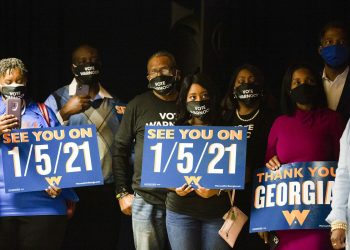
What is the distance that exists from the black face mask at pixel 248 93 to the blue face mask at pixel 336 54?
428 millimetres

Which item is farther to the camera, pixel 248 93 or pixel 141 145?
pixel 141 145

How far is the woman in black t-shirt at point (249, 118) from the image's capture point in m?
4.27

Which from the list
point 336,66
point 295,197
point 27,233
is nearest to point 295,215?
point 295,197

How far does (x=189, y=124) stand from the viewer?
168 inches

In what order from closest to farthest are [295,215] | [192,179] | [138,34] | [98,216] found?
[295,215] → [192,179] → [98,216] → [138,34]

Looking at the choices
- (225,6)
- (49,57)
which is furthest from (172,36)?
(49,57)

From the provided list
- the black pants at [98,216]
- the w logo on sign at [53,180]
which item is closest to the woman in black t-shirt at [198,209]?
the w logo on sign at [53,180]

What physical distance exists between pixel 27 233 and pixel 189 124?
3.60ft

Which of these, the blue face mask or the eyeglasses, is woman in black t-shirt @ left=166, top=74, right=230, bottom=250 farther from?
the blue face mask

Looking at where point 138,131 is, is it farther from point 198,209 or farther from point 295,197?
point 295,197

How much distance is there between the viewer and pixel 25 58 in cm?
530

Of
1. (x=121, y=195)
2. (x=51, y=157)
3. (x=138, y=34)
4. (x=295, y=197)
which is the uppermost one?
(x=138, y=34)

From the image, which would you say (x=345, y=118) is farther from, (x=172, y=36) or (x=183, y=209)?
(x=172, y=36)

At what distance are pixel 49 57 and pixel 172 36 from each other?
2.91 feet
